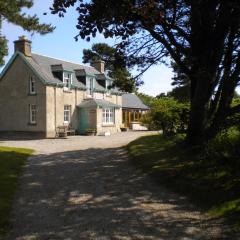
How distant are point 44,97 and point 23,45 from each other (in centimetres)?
525

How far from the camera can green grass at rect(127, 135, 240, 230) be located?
10380mm

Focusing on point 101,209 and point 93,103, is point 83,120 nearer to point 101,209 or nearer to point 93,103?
point 93,103

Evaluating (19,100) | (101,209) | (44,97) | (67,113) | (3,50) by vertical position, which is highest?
(3,50)

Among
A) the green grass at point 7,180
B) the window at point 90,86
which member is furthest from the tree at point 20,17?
the window at point 90,86

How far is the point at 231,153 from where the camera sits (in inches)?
546

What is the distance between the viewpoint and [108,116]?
149 ft

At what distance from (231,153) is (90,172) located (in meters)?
5.19

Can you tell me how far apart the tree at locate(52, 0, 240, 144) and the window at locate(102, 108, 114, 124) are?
25.5 meters

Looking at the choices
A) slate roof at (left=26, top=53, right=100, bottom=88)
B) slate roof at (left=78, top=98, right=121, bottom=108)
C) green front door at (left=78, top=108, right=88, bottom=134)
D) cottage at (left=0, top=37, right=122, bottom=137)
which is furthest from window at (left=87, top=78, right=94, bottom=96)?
green front door at (left=78, top=108, right=88, bottom=134)

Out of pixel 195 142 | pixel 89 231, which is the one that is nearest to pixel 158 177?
pixel 195 142

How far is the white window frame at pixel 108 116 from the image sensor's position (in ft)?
145

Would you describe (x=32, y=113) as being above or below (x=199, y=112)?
above

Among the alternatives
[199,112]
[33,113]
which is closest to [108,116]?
[33,113]

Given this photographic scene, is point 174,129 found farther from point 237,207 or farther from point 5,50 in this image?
point 5,50
